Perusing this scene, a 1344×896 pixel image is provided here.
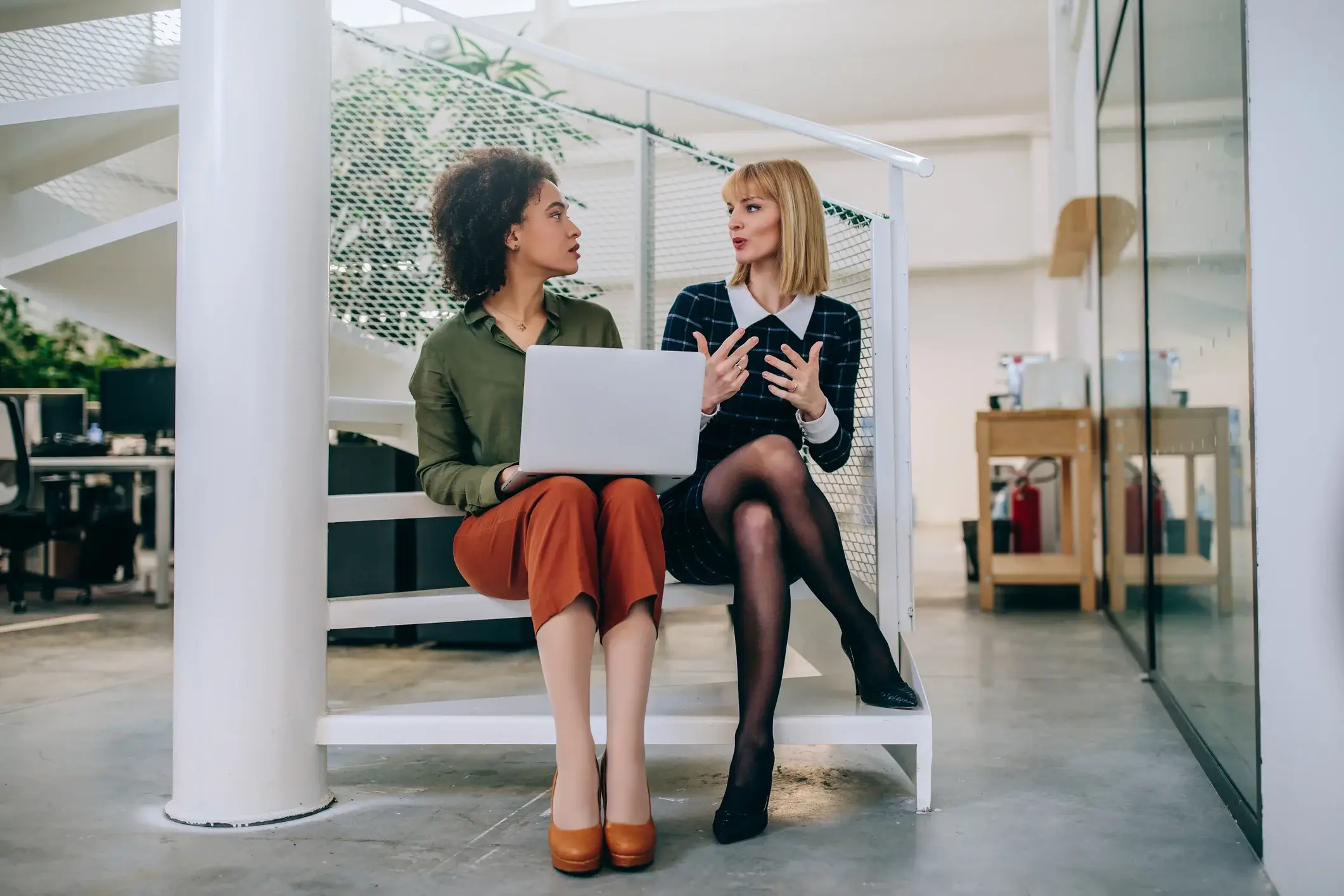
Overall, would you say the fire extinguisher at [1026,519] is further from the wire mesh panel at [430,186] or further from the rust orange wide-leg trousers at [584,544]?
the rust orange wide-leg trousers at [584,544]

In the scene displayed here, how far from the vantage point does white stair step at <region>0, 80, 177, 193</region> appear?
1854 mm

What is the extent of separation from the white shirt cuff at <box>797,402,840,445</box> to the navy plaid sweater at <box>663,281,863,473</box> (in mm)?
28

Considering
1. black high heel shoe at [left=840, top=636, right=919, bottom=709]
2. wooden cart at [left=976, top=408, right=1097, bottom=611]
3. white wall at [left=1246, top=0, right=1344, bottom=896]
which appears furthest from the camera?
wooden cart at [left=976, top=408, right=1097, bottom=611]

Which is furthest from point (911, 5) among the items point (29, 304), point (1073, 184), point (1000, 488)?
point (29, 304)

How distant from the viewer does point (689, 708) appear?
1.83 m

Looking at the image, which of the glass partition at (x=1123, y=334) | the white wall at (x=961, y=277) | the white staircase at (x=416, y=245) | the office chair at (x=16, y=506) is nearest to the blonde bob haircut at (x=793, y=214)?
the white staircase at (x=416, y=245)

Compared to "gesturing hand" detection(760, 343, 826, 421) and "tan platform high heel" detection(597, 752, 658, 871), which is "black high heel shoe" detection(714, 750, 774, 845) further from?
"gesturing hand" detection(760, 343, 826, 421)

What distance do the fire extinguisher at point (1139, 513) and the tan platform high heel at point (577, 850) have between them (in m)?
1.68

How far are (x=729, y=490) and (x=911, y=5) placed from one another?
20.8ft

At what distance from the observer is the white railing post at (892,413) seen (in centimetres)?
194

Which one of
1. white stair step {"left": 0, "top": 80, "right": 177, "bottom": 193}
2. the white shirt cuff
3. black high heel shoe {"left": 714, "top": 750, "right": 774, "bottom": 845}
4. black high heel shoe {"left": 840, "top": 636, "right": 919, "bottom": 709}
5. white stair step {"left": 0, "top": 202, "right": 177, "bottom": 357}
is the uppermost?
white stair step {"left": 0, "top": 80, "right": 177, "bottom": 193}

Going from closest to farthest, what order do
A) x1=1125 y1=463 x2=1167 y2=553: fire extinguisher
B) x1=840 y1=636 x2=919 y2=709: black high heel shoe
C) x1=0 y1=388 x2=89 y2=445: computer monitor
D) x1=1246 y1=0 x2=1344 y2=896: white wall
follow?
1. x1=1246 y1=0 x2=1344 y2=896: white wall
2. x1=840 y1=636 x2=919 y2=709: black high heel shoe
3. x1=1125 y1=463 x2=1167 y2=553: fire extinguisher
4. x1=0 y1=388 x2=89 y2=445: computer monitor

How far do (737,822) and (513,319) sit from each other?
3.09 feet

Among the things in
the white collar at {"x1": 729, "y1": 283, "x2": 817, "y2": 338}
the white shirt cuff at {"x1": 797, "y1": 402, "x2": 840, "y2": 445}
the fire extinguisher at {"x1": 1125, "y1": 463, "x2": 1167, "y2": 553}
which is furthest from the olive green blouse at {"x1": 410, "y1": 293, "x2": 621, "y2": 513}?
the fire extinguisher at {"x1": 1125, "y1": 463, "x2": 1167, "y2": 553}
